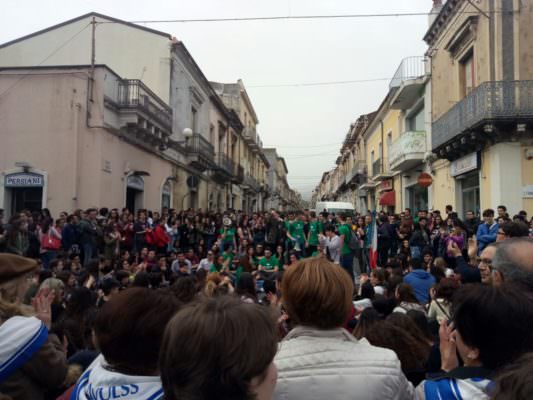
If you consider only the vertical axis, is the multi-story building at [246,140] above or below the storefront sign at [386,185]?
above

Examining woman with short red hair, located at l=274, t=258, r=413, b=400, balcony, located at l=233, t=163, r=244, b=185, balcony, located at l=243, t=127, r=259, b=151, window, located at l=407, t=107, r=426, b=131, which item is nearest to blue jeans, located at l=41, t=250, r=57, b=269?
woman with short red hair, located at l=274, t=258, r=413, b=400

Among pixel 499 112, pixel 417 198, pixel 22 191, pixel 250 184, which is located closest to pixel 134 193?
pixel 22 191

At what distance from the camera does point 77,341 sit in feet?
11.7

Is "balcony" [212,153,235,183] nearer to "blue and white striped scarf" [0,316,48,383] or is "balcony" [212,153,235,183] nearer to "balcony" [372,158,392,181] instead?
"balcony" [372,158,392,181]

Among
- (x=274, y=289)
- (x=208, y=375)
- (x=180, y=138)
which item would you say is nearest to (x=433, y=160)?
(x=180, y=138)

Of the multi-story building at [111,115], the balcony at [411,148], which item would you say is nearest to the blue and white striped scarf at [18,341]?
the multi-story building at [111,115]

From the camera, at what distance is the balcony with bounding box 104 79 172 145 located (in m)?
14.8

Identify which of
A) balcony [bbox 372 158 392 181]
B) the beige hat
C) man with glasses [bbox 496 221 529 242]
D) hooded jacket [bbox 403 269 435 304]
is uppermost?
balcony [bbox 372 158 392 181]

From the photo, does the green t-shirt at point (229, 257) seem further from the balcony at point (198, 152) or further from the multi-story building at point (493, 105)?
the balcony at point (198, 152)

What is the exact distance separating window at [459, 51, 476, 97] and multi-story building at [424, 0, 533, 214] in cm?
3

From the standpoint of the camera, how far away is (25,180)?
13.2m

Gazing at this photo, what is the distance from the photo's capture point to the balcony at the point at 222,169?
28953 millimetres

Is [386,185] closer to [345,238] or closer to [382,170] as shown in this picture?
[382,170]

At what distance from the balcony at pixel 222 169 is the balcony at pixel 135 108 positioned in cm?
1102
